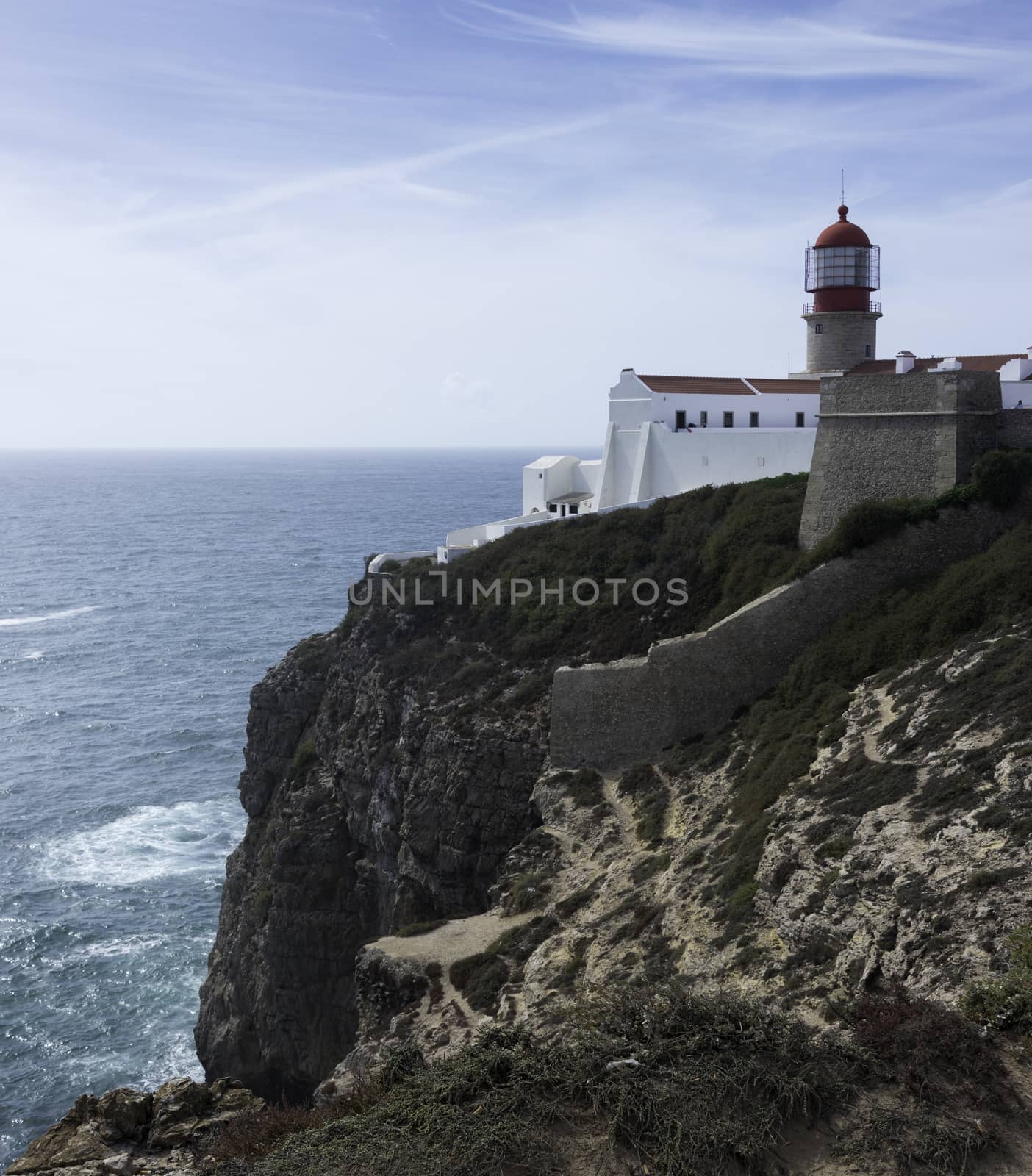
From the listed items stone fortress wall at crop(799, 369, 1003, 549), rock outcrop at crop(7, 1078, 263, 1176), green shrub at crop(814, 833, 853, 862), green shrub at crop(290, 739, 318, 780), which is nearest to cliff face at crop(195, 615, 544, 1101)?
green shrub at crop(290, 739, 318, 780)

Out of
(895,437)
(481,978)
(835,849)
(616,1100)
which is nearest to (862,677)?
(895,437)

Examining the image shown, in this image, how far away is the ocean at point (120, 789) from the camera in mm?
35906

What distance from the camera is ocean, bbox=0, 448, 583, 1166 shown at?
35906 mm

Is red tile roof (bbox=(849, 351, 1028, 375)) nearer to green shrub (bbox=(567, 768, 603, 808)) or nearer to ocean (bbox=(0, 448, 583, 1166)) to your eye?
green shrub (bbox=(567, 768, 603, 808))

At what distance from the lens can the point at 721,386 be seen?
4478 cm

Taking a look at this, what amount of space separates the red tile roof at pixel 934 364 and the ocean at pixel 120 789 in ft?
112

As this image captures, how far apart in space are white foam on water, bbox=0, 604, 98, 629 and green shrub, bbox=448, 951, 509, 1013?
2889 inches

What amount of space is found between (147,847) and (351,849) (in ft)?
48.5

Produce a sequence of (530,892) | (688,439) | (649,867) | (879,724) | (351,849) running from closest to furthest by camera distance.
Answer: (879,724), (649,867), (530,892), (351,849), (688,439)

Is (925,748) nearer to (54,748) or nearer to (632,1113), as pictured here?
(632,1113)

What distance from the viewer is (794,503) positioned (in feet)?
115

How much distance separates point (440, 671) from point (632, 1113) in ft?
80.6

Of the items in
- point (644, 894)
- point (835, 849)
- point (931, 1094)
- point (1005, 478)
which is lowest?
point (644, 894)

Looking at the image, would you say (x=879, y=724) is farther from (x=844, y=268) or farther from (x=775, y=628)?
(x=844, y=268)
